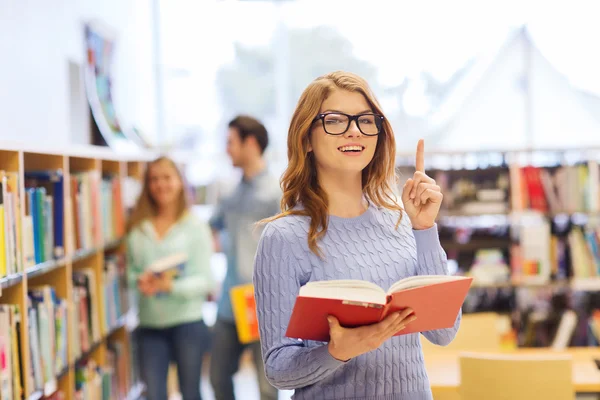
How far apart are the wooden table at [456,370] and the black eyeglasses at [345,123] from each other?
149 cm

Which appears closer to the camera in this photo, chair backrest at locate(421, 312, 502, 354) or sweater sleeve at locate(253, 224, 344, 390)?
sweater sleeve at locate(253, 224, 344, 390)

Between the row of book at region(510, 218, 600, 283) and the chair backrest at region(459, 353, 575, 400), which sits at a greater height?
the row of book at region(510, 218, 600, 283)

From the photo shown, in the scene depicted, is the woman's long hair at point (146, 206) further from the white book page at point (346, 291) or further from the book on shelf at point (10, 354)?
the white book page at point (346, 291)

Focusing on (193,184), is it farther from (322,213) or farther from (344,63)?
(322,213)

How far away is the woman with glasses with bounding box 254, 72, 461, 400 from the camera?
1.60 metres

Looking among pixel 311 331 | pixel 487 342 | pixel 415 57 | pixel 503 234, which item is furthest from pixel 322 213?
pixel 415 57

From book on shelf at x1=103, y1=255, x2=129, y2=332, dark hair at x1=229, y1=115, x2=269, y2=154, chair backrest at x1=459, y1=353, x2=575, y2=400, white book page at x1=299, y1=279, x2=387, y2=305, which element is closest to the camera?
white book page at x1=299, y1=279, x2=387, y2=305

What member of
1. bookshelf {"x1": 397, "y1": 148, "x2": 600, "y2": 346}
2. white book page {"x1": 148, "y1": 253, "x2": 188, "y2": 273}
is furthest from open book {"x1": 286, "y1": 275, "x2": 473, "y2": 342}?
bookshelf {"x1": 397, "y1": 148, "x2": 600, "y2": 346}

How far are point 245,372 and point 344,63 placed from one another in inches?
115

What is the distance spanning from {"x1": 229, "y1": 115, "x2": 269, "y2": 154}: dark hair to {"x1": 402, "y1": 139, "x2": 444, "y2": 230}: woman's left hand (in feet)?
6.79

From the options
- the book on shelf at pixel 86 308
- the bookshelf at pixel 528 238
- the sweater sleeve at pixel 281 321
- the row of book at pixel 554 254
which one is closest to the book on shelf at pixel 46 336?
the book on shelf at pixel 86 308

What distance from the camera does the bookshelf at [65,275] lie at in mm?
2340

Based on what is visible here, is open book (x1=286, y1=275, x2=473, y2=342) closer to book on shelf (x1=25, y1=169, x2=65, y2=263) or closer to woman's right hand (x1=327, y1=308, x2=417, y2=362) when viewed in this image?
woman's right hand (x1=327, y1=308, x2=417, y2=362)

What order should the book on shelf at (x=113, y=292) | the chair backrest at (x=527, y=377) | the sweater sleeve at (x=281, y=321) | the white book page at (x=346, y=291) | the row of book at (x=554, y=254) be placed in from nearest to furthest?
the white book page at (x=346, y=291), the sweater sleeve at (x=281, y=321), the chair backrest at (x=527, y=377), the book on shelf at (x=113, y=292), the row of book at (x=554, y=254)
